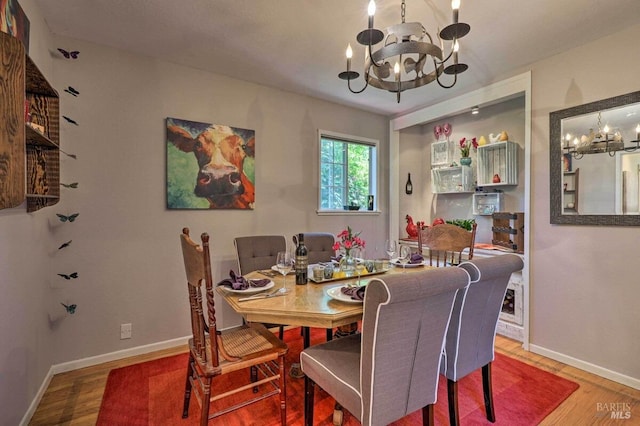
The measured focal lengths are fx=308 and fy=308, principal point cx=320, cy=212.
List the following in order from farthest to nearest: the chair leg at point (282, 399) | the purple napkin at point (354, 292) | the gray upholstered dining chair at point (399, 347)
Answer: the chair leg at point (282, 399), the purple napkin at point (354, 292), the gray upholstered dining chair at point (399, 347)

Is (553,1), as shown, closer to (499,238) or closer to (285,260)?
(499,238)

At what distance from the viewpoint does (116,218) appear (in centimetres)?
256

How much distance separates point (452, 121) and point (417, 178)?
0.88 metres

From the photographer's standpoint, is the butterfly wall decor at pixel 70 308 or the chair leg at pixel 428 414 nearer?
the chair leg at pixel 428 414

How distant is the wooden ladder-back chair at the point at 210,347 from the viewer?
145 cm

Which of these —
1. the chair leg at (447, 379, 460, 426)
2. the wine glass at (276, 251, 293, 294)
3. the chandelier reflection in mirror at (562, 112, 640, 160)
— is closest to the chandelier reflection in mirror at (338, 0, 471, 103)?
the wine glass at (276, 251, 293, 294)

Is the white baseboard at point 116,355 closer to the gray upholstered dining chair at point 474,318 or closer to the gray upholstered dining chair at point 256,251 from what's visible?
the gray upholstered dining chair at point 256,251

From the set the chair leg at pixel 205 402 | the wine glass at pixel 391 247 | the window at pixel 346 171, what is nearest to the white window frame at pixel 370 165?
the window at pixel 346 171

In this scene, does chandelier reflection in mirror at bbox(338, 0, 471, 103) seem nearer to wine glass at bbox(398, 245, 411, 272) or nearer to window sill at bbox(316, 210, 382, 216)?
wine glass at bbox(398, 245, 411, 272)

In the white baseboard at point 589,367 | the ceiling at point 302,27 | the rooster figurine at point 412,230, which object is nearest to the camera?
the ceiling at point 302,27

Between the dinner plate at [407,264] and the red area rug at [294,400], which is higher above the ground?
the dinner plate at [407,264]

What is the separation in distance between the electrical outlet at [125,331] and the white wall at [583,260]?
11.6 ft

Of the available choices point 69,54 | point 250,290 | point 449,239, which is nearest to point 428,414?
point 250,290

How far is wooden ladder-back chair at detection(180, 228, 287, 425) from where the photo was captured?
145 cm
